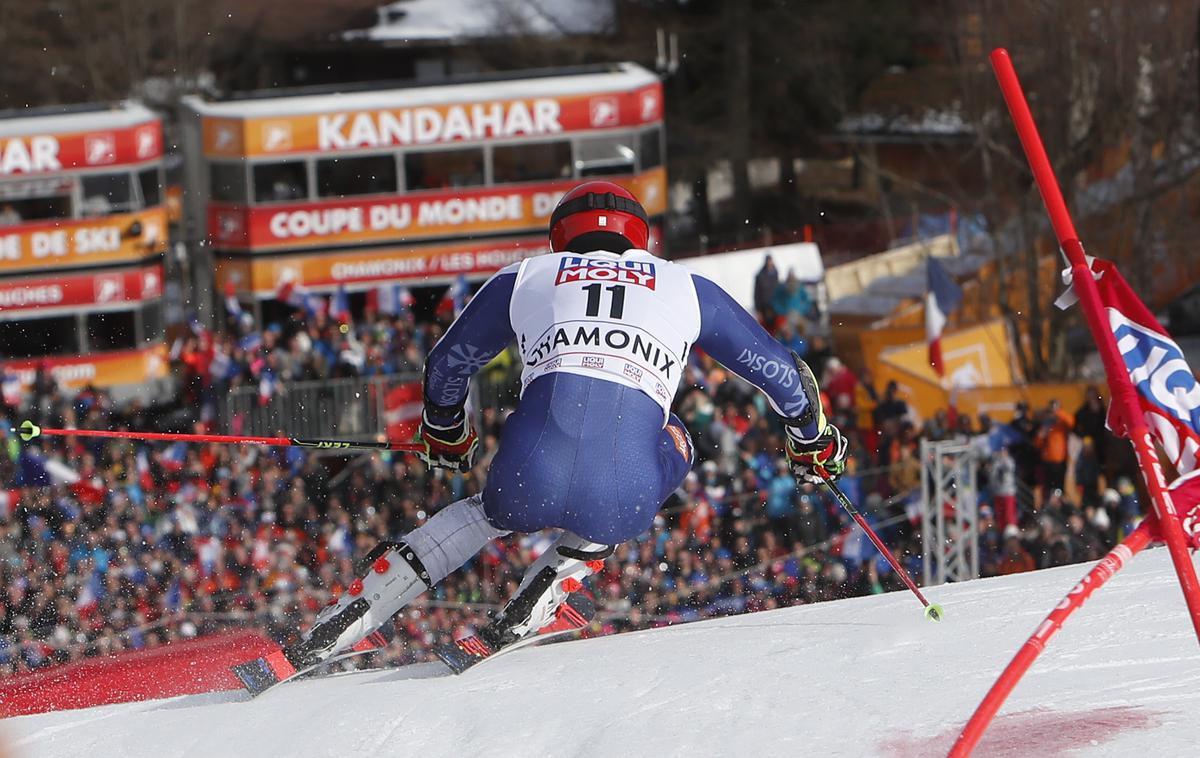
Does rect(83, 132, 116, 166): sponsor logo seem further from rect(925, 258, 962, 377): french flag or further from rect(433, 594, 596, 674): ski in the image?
rect(433, 594, 596, 674): ski

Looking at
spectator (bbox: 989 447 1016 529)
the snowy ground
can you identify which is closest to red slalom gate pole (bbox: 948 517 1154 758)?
the snowy ground

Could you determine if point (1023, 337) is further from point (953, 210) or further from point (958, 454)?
point (958, 454)

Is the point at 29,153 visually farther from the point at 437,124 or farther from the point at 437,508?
the point at 437,508

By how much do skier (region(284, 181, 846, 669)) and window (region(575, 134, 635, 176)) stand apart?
14.2 m

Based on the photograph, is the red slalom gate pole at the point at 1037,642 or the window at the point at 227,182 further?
the window at the point at 227,182

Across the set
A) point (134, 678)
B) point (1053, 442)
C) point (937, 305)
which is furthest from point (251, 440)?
point (937, 305)

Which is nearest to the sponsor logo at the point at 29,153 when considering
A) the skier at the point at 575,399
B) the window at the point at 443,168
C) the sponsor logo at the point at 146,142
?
the sponsor logo at the point at 146,142

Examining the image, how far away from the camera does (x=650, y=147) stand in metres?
19.1

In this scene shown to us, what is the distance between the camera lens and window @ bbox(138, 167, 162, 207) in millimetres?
17828

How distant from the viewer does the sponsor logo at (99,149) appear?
17.4 meters

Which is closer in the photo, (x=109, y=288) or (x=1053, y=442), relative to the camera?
(x=1053, y=442)

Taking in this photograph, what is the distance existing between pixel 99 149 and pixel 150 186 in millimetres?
748

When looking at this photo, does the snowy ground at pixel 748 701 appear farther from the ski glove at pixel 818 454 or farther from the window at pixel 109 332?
the window at pixel 109 332

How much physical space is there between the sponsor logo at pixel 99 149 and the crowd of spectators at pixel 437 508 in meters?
5.45
